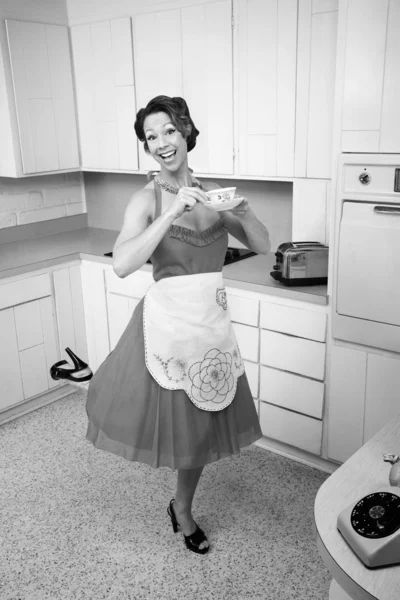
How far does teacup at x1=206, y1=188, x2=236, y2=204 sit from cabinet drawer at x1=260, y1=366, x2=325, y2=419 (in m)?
1.12

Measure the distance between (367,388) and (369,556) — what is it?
1.48m

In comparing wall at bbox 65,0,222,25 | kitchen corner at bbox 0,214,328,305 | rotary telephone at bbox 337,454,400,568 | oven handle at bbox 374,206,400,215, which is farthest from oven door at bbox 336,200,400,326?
wall at bbox 65,0,222,25

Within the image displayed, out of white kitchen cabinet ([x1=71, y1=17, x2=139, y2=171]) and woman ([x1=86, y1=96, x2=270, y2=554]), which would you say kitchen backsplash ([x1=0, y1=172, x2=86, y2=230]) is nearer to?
white kitchen cabinet ([x1=71, y1=17, x2=139, y2=171])

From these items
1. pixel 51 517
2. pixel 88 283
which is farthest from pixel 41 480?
pixel 88 283

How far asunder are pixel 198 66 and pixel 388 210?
1.23 meters

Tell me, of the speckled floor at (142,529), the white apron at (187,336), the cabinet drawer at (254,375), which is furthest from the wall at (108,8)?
the speckled floor at (142,529)

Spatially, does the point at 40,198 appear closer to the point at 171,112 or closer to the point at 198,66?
the point at 198,66

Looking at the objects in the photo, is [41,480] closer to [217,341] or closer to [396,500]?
Result: [217,341]

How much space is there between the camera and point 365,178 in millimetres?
2137

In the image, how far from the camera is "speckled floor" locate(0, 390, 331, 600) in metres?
1.97

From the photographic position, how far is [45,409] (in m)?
3.29

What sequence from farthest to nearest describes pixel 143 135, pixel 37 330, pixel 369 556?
pixel 37 330 → pixel 143 135 → pixel 369 556

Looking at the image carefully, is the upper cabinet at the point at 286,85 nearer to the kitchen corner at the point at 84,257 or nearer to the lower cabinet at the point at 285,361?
the kitchen corner at the point at 84,257

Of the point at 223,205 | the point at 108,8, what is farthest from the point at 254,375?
the point at 108,8
